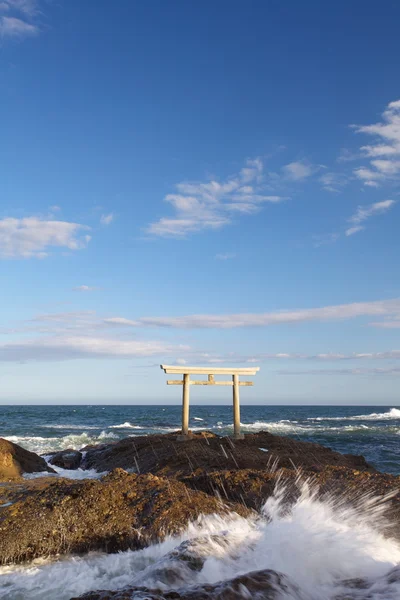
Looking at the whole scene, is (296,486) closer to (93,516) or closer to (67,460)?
(93,516)

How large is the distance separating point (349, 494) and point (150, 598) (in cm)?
446

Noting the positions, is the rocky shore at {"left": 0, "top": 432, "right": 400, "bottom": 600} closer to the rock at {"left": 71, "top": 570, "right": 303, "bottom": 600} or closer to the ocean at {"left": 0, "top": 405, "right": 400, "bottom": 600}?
the rock at {"left": 71, "top": 570, "right": 303, "bottom": 600}

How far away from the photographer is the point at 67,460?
16.4 metres

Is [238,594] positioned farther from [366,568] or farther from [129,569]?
[129,569]

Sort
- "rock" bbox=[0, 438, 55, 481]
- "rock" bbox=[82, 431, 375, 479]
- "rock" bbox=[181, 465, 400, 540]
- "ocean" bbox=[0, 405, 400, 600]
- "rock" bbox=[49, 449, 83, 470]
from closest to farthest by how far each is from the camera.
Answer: "ocean" bbox=[0, 405, 400, 600] < "rock" bbox=[181, 465, 400, 540] < "rock" bbox=[82, 431, 375, 479] < "rock" bbox=[0, 438, 55, 481] < "rock" bbox=[49, 449, 83, 470]

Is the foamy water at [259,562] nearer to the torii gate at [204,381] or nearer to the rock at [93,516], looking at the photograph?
the rock at [93,516]

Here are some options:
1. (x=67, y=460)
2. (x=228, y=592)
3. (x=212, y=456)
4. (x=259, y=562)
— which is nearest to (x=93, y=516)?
(x=259, y=562)

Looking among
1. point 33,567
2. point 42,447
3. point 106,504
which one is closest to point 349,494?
point 106,504

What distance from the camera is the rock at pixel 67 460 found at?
634 inches

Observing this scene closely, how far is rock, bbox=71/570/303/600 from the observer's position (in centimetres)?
338

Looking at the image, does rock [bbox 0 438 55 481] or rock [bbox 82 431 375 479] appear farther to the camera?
rock [bbox 0 438 55 481]

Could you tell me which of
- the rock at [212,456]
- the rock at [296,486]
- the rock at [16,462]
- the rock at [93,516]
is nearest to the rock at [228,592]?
the rock at [93,516]

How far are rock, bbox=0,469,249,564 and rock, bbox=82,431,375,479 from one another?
4091 millimetres

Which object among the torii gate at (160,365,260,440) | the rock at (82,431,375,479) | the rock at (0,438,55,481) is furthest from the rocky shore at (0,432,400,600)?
the torii gate at (160,365,260,440)
